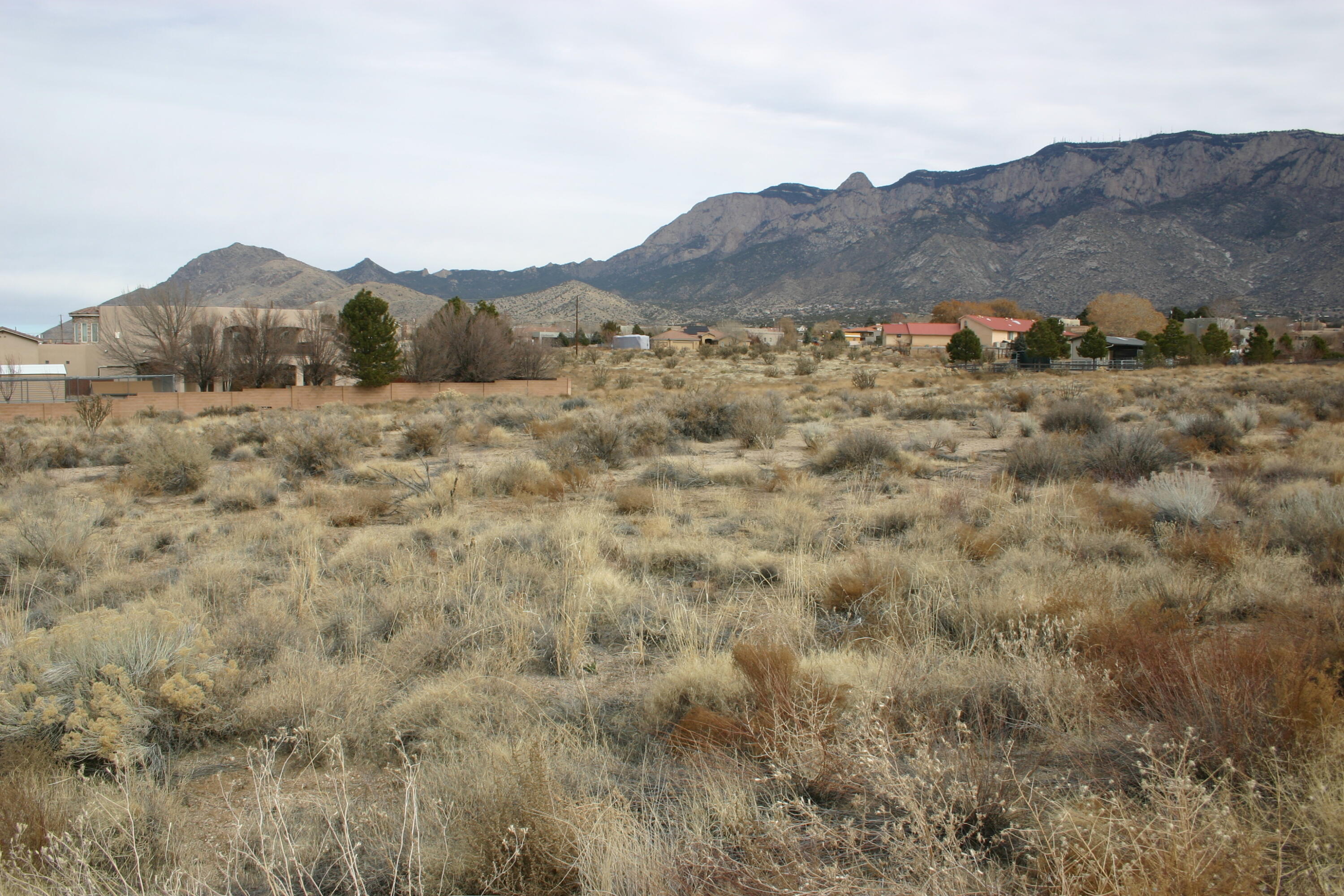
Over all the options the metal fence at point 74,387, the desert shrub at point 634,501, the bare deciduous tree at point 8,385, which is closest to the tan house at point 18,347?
the bare deciduous tree at point 8,385

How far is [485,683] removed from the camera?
4.79 meters

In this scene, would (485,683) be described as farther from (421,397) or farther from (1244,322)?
(1244,322)

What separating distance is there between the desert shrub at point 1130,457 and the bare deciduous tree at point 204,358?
4528 cm

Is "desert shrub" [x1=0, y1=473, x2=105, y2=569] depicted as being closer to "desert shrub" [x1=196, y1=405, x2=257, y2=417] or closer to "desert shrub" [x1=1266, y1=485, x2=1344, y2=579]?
"desert shrub" [x1=1266, y1=485, x2=1344, y2=579]

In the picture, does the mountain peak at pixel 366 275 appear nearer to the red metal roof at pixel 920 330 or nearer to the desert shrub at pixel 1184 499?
the red metal roof at pixel 920 330

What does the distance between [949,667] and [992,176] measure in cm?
17729

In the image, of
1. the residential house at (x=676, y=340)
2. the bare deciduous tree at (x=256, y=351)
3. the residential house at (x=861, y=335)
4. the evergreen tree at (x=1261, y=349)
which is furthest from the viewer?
the residential house at (x=861, y=335)

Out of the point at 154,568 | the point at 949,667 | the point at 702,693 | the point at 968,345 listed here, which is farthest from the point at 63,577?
the point at 968,345

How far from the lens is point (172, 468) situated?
44.8 ft

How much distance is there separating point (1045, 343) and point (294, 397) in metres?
56.0

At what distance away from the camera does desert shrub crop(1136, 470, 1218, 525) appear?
26.5 feet

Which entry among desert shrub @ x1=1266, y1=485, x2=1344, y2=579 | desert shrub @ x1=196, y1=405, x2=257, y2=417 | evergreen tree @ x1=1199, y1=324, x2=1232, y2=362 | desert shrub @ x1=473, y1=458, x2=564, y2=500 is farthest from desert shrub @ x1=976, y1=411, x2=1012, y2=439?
evergreen tree @ x1=1199, y1=324, x2=1232, y2=362

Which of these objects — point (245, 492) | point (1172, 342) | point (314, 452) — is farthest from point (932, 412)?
point (1172, 342)

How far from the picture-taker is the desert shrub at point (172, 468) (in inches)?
534
